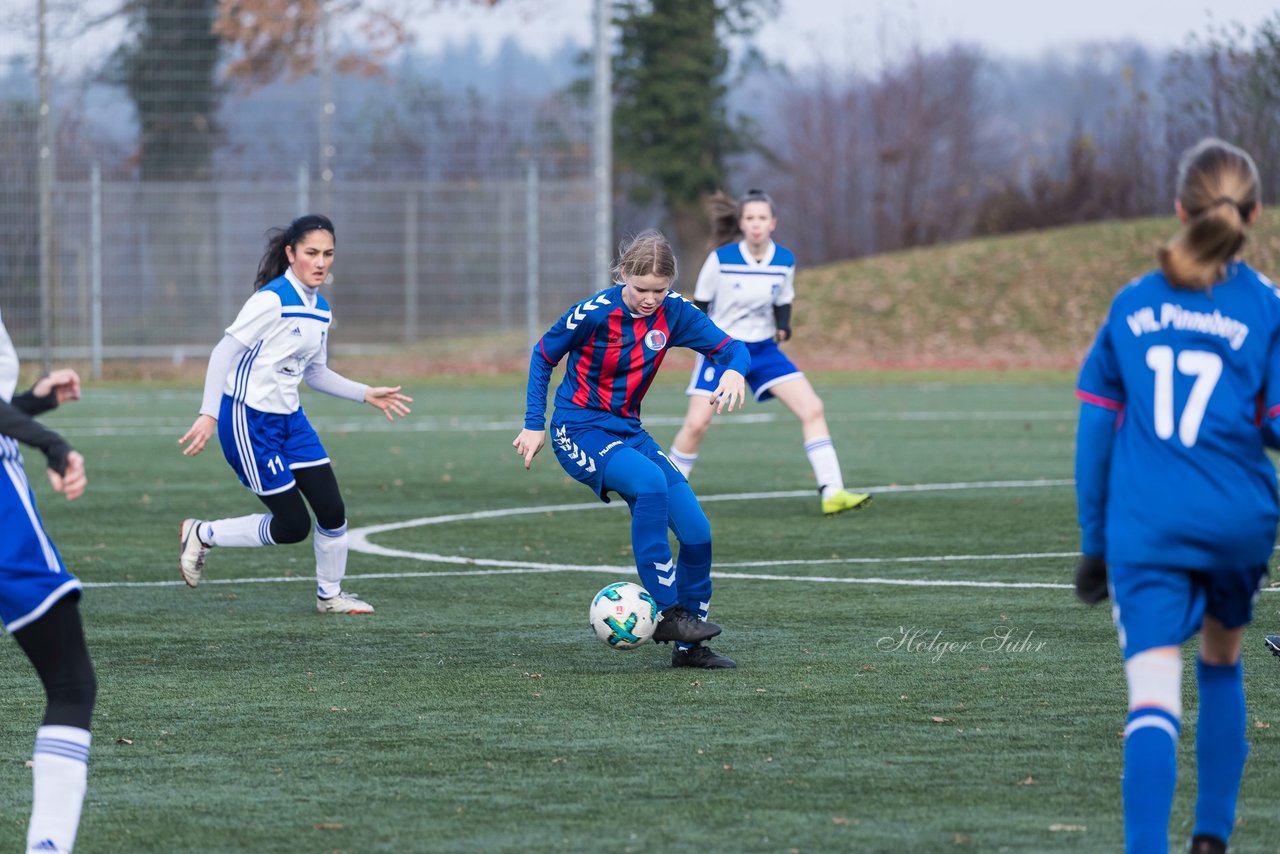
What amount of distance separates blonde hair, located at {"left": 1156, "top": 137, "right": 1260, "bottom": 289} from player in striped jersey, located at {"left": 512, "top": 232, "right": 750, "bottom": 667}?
305 cm

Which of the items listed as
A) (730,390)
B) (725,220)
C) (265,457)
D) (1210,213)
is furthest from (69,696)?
(725,220)

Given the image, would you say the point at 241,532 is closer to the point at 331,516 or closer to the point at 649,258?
the point at 331,516

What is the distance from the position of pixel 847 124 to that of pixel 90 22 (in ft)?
78.3

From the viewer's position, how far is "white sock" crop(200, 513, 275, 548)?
8711mm

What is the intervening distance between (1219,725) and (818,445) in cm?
791

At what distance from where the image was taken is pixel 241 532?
875 cm

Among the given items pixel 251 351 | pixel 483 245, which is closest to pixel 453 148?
pixel 483 245

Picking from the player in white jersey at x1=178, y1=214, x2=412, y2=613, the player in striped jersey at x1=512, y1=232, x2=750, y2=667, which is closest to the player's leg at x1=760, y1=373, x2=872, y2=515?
the player in white jersey at x1=178, y1=214, x2=412, y2=613

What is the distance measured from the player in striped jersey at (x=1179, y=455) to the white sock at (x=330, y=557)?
4899 mm

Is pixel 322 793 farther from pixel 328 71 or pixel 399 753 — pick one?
pixel 328 71

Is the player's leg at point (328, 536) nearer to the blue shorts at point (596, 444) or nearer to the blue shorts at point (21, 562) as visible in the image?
the blue shorts at point (596, 444)

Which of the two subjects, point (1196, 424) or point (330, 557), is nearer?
point (1196, 424)

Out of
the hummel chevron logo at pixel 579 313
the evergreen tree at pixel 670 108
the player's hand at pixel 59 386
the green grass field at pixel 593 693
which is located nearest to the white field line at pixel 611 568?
the green grass field at pixel 593 693

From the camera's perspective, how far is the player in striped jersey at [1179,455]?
4.06 meters
